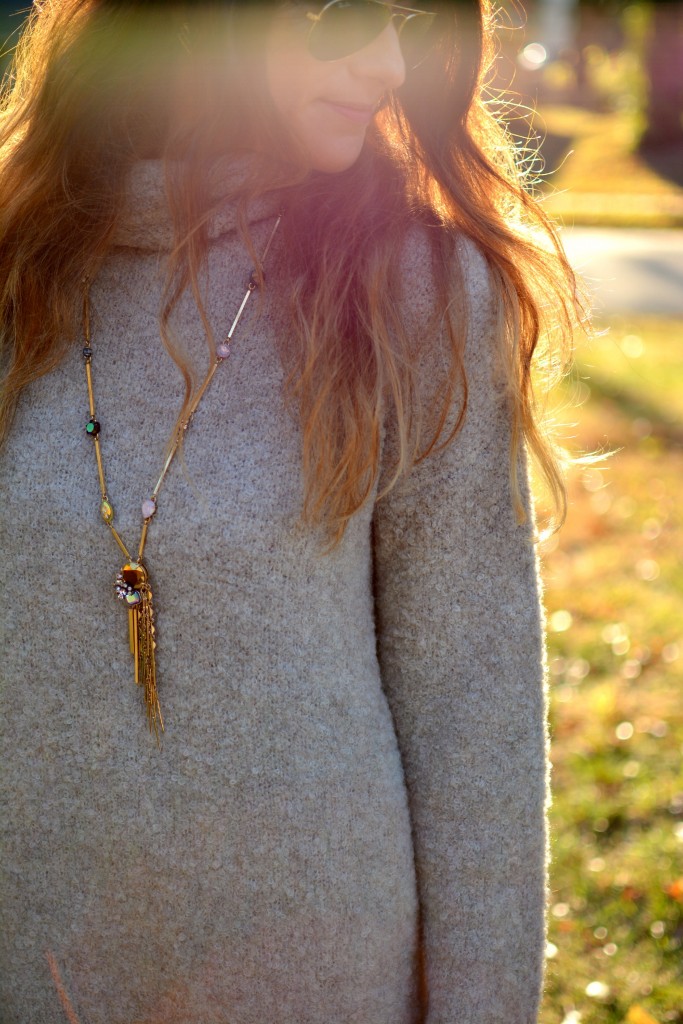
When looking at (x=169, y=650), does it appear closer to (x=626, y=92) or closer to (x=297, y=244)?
(x=297, y=244)

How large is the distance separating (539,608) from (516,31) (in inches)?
37.4

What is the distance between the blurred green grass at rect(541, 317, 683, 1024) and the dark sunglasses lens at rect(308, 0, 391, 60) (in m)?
0.68

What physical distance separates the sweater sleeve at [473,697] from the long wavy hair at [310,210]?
4cm

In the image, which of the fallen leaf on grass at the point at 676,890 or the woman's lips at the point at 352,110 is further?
the fallen leaf on grass at the point at 676,890

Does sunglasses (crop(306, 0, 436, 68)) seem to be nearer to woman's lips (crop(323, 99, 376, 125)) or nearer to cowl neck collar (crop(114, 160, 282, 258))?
woman's lips (crop(323, 99, 376, 125))

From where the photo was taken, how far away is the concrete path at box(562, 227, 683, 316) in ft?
30.8

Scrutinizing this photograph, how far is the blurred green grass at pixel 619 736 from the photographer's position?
2551 mm

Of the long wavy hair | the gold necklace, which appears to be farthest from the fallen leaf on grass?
the gold necklace

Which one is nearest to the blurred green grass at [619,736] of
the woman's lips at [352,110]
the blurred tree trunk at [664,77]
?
the woman's lips at [352,110]

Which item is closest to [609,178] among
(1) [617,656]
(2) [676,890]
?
(1) [617,656]

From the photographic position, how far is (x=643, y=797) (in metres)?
3.12

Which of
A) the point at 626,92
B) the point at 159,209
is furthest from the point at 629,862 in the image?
the point at 626,92

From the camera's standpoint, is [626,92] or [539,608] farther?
[626,92]

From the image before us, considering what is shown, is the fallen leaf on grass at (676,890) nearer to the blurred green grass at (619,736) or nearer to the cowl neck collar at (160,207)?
the blurred green grass at (619,736)
